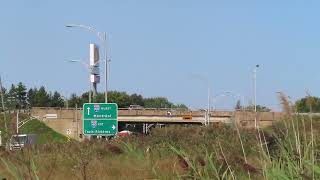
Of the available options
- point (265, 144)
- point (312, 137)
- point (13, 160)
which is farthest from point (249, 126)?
point (13, 160)

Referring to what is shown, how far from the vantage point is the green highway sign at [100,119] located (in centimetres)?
3094

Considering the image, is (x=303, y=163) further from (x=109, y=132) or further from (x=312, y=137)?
(x=109, y=132)

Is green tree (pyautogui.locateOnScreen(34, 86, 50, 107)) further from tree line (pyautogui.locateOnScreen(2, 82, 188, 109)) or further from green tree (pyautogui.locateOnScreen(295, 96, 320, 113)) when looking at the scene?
green tree (pyautogui.locateOnScreen(295, 96, 320, 113))

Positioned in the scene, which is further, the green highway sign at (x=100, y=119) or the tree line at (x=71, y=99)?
the green highway sign at (x=100, y=119)

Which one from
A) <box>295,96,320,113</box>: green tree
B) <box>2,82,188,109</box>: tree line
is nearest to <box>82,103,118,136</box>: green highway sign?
<box>2,82,188,109</box>: tree line

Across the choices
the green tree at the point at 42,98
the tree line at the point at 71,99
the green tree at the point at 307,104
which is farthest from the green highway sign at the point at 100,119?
the green tree at the point at 42,98

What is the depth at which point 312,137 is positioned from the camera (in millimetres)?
4594

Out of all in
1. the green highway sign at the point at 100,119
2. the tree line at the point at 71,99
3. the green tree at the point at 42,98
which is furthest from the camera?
the green tree at the point at 42,98

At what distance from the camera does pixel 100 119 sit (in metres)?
31.2

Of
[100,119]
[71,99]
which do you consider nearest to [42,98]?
[71,99]

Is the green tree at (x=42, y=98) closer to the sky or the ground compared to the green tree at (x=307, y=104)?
closer to the sky

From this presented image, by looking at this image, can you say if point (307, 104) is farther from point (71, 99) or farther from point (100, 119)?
point (71, 99)

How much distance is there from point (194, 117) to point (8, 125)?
8875 cm

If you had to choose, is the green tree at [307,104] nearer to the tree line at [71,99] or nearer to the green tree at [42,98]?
the tree line at [71,99]
